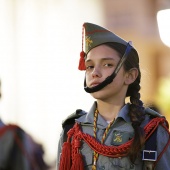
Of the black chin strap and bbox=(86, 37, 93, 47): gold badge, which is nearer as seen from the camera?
the black chin strap

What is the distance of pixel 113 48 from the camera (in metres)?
2.28

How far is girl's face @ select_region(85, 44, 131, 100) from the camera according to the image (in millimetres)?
2242

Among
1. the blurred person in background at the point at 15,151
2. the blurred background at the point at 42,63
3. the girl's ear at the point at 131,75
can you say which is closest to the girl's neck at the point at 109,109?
the girl's ear at the point at 131,75

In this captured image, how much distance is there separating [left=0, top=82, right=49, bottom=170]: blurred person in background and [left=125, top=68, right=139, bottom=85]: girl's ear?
2.63ft

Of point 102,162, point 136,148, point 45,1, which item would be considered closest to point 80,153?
point 102,162

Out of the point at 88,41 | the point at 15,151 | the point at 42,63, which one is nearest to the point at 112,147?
the point at 88,41

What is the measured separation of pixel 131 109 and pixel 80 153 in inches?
12.2

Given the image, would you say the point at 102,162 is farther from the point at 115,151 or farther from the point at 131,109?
the point at 131,109

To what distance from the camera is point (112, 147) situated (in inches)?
86.6

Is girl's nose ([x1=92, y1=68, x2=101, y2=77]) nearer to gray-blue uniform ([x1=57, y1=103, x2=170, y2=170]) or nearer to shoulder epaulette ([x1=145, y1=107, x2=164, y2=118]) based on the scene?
gray-blue uniform ([x1=57, y1=103, x2=170, y2=170])

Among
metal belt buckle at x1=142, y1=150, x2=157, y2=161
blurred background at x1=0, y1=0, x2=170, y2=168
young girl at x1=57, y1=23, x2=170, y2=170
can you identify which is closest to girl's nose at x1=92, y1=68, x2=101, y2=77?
young girl at x1=57, y1=23, x2=170, y2=170

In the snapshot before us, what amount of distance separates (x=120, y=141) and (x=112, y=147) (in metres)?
0.05

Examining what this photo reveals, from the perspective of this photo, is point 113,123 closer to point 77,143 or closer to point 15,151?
point 77,143

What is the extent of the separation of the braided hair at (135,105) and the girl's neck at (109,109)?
6 centimetres
